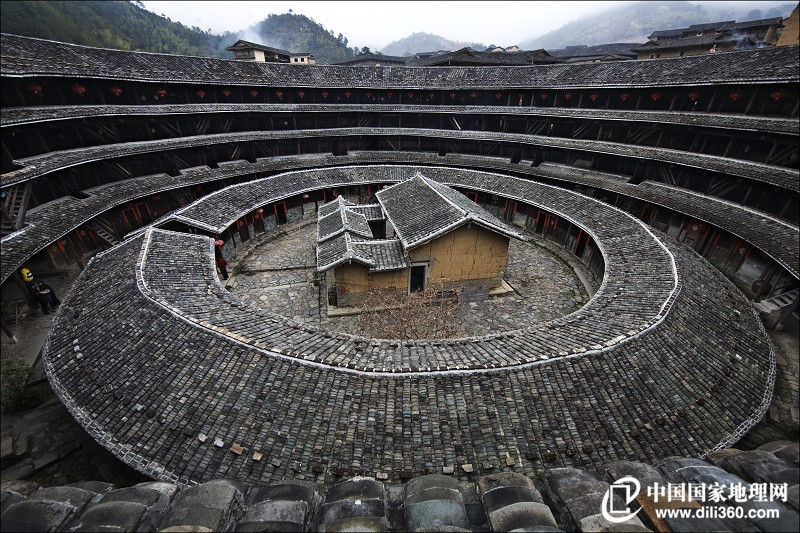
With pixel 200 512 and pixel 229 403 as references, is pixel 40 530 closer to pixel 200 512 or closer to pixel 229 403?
pixel 200 512

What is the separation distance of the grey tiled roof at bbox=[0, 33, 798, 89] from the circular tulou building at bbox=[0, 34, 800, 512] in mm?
208

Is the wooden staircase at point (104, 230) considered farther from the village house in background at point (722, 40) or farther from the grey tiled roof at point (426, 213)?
the village house in background at point (722, 40)

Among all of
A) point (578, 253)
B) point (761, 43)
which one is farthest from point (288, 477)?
point (761, 43)

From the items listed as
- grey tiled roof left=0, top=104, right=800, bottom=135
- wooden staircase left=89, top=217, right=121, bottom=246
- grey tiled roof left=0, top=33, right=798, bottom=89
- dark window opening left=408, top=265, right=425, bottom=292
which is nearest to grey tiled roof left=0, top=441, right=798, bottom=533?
dark window opening left=408, top=265, right=425, bottom=292

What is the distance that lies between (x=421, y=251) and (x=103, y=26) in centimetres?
7829

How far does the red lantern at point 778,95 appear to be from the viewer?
816 inches

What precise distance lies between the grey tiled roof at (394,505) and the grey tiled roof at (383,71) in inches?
1006

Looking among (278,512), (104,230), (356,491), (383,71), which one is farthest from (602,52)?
(278,512)

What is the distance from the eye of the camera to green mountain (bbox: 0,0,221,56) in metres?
46.0

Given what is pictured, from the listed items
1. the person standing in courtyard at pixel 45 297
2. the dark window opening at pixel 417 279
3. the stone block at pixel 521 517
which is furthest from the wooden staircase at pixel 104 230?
the stone block at pixel 521 517

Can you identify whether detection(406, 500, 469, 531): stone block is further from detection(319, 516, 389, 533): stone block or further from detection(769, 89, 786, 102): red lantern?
detection(769, 89, 786, 102): red lantern

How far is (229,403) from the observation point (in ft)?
30.3

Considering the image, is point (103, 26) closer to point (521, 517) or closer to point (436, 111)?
point (436, 111)

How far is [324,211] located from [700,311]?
71.6 ft
